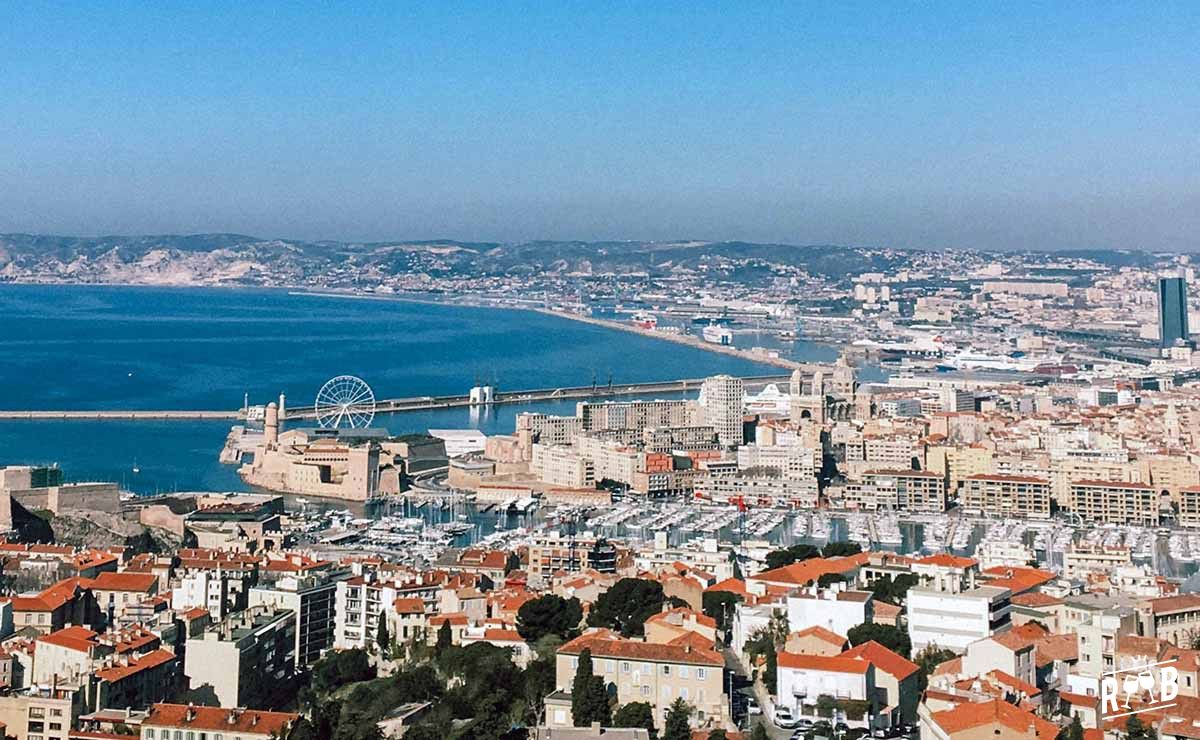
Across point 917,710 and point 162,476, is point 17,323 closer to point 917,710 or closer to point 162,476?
point 162,476

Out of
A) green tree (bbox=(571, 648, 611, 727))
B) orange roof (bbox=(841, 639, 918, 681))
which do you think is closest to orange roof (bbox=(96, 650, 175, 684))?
green tree (bbox=(571, 648, 611, 727))

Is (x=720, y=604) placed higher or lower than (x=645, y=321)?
→ higher

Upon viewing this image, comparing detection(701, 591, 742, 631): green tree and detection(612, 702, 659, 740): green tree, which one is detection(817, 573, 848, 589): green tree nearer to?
detection(701, 591, 742, 631): green tree

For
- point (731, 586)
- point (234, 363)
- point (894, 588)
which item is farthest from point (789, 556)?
point (234, 363)

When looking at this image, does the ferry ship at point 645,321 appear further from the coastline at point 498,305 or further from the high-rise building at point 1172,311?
the high-rise building at point 1172,311

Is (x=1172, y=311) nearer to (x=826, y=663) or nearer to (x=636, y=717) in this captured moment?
(x=826, y=663)

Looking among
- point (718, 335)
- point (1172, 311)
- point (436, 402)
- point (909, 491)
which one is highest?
point (1172, 311)
